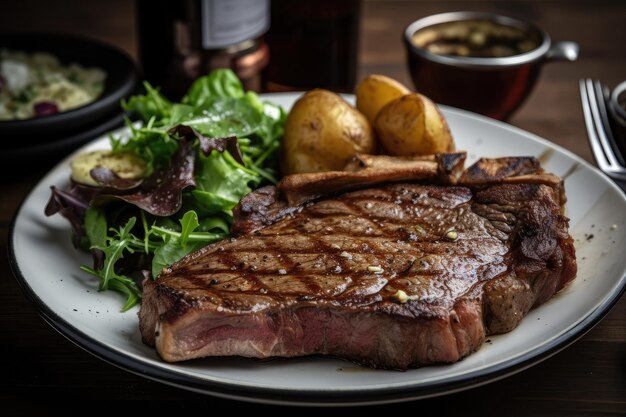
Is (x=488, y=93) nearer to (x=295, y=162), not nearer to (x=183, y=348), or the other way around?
(x=295, y=162)

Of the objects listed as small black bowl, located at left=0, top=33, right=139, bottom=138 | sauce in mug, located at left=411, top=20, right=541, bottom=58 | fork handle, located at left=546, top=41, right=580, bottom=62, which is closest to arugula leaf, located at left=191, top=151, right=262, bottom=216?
small black bowl, located at left=0, top=33, right=139, bottom=138

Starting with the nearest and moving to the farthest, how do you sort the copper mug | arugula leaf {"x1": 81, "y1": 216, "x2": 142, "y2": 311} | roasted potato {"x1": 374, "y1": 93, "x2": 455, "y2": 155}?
arugula leaf {"x1": 81, "y1": 216, "x2": 142, "y2": 311}, roasted potato {"x1": 374, "y1": 93, "x2": 455, "y2": 155}, the copper mug

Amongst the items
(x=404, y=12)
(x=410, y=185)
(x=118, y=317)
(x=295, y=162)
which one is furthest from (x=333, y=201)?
(x=404, y=12)

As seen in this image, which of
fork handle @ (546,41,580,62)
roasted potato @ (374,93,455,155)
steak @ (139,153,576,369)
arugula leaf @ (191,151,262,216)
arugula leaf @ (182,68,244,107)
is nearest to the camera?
steak @ (139,153,576,369)

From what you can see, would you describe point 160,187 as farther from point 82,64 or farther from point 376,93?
point 82,64

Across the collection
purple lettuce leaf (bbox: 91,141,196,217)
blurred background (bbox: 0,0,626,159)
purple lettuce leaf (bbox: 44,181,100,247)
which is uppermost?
purple lettuce leaf (bbox: 91,141,196,217)

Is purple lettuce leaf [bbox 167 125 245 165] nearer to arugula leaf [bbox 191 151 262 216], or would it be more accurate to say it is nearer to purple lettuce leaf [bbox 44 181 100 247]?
arugula leaf [bbox 191 151 262 216]

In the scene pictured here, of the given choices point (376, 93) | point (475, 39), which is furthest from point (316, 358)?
point (475, 39)
